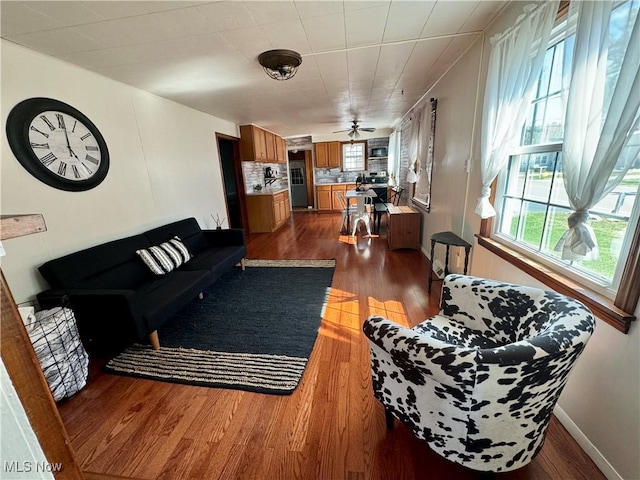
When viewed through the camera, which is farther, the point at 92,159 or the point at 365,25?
the point at 92,159

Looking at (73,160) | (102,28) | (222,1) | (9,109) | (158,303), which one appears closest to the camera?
(222,1)

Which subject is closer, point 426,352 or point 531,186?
point 426,352

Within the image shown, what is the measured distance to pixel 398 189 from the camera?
237 inches

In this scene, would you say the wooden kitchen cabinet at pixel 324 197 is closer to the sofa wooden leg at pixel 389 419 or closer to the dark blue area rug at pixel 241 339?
the dark blue area rug at pixel 241 339

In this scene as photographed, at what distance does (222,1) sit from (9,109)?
1.71 metres

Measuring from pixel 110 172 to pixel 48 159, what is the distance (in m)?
0.51

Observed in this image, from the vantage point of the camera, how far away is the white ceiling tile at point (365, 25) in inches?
64.9

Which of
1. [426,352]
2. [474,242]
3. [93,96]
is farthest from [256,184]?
[426,352]

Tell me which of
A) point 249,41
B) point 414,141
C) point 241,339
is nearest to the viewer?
point 249,41

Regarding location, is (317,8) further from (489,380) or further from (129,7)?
(489,380)

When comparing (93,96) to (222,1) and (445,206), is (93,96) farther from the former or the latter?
(445,206)

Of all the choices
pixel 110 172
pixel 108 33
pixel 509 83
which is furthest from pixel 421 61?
pixel 110 172

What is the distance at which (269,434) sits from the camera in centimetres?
138

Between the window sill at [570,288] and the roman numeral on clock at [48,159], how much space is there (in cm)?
350
